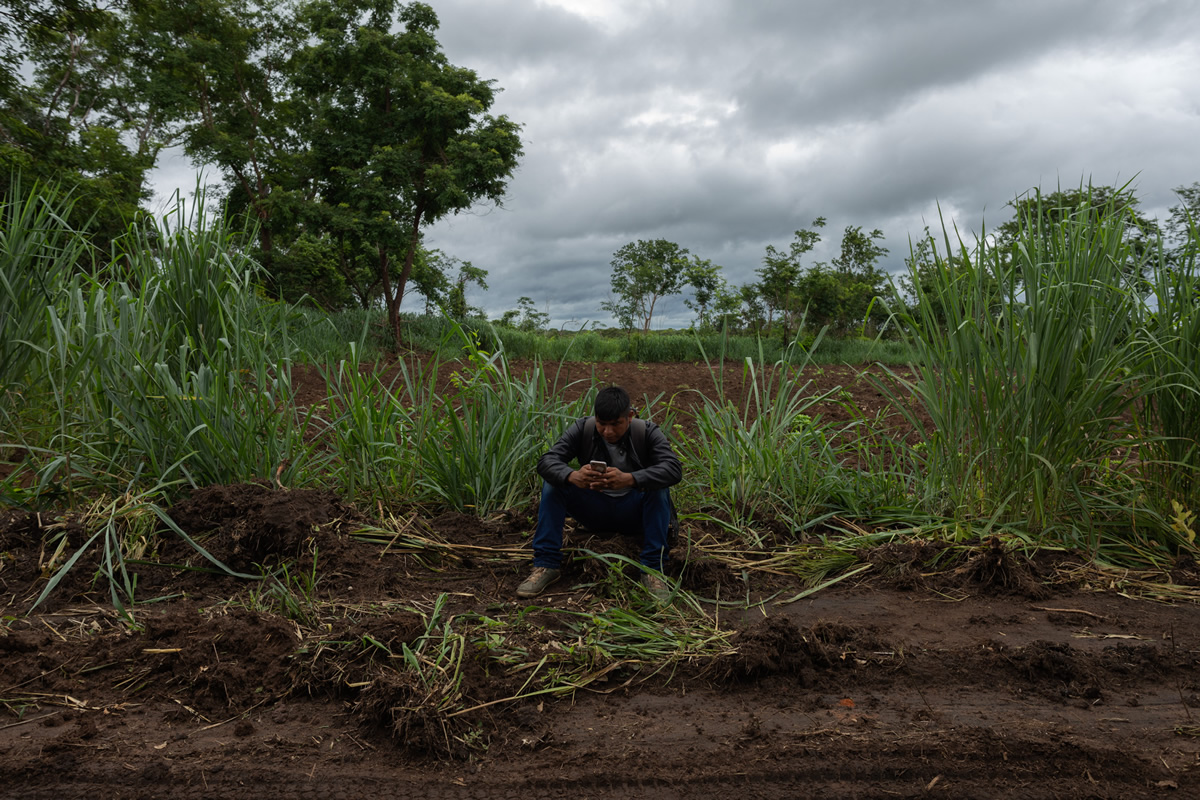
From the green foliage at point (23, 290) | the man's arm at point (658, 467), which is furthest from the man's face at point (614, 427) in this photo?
the green foliage at point (23, 290)

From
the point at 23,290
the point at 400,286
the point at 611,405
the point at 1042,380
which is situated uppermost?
the point at 400,286

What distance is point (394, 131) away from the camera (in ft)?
46.4

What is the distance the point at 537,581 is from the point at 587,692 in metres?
0.76

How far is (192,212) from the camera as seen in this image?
3.35 m

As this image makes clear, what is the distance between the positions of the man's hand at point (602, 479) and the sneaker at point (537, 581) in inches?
14.7

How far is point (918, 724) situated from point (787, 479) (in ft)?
6.11

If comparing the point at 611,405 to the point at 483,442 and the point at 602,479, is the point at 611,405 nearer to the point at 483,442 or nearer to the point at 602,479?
the point at 602,479

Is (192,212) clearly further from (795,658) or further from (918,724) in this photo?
(918,724)

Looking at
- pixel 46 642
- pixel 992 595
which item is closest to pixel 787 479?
pixel 992 595

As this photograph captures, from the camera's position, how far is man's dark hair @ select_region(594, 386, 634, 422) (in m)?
2.70

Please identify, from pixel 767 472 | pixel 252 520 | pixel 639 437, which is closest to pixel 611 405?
pixel 639 437

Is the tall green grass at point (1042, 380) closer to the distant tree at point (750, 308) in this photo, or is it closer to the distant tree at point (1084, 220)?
the distant tree at point (1084, 220)

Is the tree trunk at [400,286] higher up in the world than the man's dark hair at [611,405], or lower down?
higher up

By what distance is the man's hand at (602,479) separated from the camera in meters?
2.59
